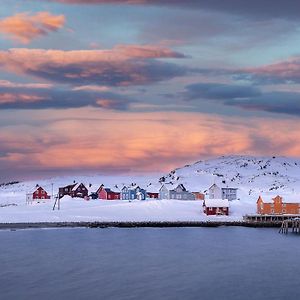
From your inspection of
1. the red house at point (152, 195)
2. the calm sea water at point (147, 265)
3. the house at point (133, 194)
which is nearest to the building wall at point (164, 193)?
the house at point (133, 194)

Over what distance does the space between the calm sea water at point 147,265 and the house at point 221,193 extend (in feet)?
165

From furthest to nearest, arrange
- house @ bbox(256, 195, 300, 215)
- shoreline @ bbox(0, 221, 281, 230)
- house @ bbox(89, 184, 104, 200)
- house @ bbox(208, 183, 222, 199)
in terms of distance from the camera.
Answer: house @ bbox(89, 184, 104, 200) → house @ bbox(208, 183, 222, 199) → house @ bbox(256, 195, 300, 215) → shoreline @ bbox(0, 221, 281, 230)

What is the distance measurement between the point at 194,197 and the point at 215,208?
27042mm

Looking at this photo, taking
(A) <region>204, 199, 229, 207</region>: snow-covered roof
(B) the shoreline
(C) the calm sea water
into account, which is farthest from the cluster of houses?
(C) the calm sea water

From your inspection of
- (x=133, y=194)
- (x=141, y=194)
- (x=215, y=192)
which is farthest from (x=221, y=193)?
(x=133, y=194)

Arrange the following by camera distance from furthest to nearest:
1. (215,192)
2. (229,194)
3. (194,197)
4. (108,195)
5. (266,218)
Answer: (108,195) < (229,194) < (194,197) < (215,192) < (266,218)

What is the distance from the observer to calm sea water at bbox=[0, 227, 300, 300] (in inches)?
2035

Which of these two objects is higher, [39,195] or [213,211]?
[39,195]

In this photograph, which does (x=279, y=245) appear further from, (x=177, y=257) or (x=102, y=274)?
(x=102, y=274)

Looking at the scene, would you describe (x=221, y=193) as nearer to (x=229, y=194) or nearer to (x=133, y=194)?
(x=229, y=194)

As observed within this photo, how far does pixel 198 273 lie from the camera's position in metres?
60.6

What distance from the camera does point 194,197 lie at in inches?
6078

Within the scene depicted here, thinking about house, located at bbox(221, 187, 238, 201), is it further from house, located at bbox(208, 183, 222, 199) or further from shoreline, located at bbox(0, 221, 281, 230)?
shoreline, located at bbox(0, 221, 281, 230)

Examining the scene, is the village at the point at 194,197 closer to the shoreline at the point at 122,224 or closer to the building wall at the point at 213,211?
the building wall at the point at 213,211
